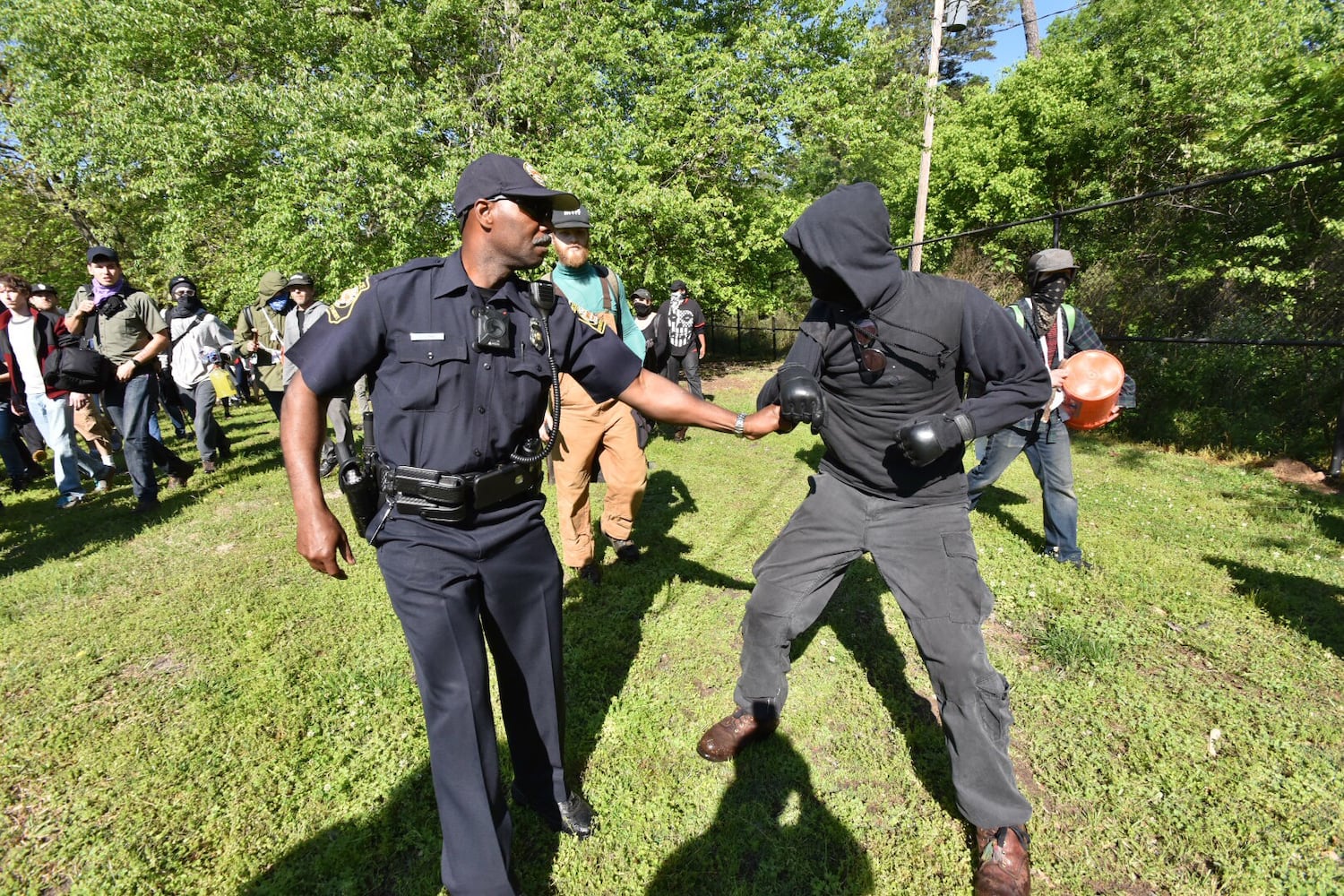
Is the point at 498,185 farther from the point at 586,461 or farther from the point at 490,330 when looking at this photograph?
the point at 586,461

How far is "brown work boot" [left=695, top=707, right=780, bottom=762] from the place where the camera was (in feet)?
8.98

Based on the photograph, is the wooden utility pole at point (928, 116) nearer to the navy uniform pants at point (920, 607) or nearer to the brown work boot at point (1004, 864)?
the navy uniform pants at point (920, 607)

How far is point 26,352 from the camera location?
224 inches

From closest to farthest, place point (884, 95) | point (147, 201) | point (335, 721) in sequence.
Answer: point (335, 721) < point (884, 95) < point (147, 201)

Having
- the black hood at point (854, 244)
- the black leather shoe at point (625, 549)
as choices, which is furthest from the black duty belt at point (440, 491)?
the black leather shoe at point (625, 549)

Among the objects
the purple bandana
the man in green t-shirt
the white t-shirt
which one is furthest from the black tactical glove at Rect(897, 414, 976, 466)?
the white t-shirt

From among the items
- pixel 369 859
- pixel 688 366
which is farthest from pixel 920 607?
pixel 688 366

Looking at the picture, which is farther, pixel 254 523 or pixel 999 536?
pixel 254 523

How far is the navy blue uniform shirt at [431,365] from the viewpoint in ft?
5.82

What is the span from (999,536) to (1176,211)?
8.27m

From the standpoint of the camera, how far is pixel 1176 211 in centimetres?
966

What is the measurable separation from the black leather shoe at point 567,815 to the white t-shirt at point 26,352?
6.60m

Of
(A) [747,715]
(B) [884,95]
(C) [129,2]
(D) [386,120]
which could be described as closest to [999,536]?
(A) [747,715]

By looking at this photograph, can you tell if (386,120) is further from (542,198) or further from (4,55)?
(4,55)
